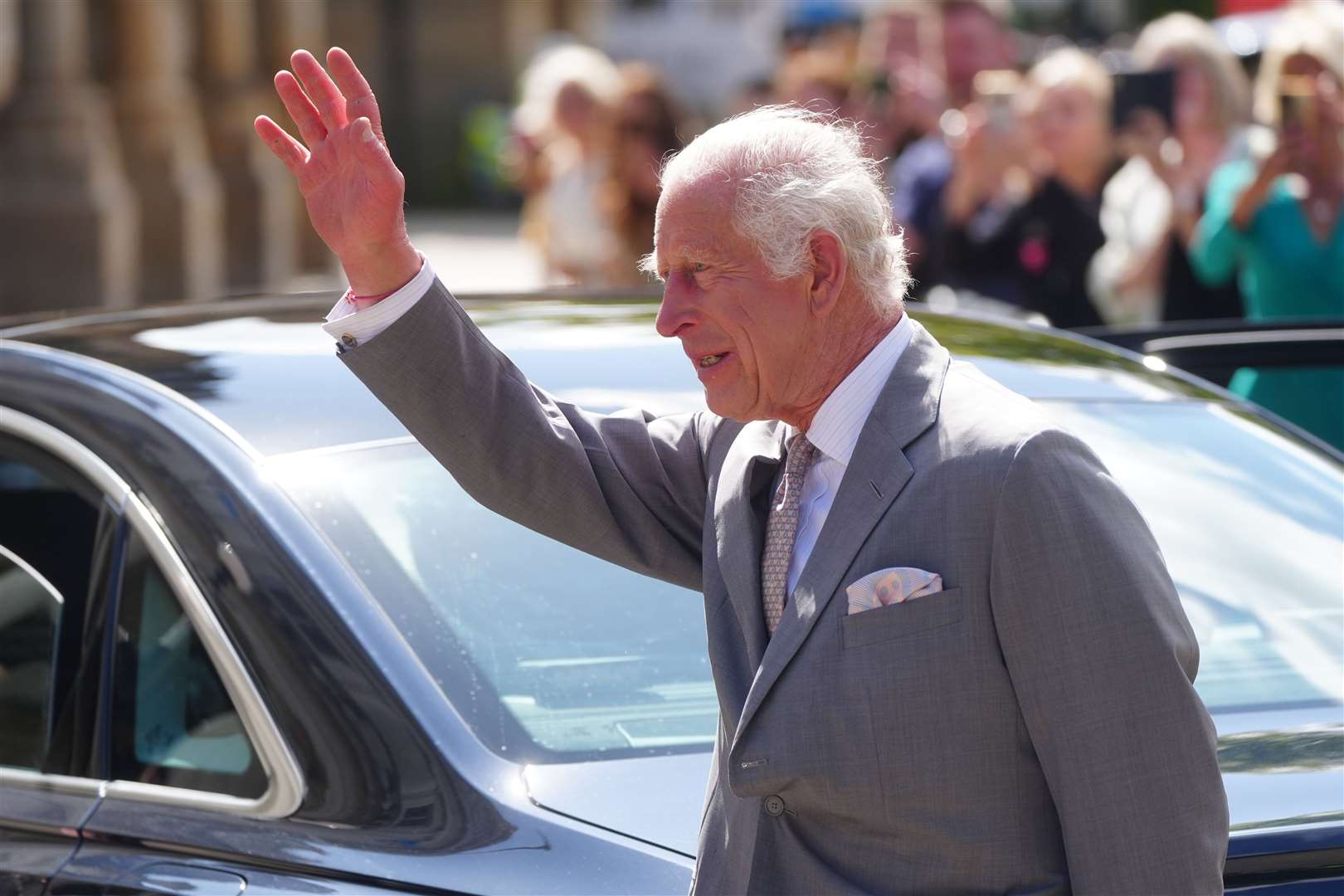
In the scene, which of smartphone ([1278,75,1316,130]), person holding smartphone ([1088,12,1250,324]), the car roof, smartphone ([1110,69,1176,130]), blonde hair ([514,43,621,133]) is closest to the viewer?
the car roof

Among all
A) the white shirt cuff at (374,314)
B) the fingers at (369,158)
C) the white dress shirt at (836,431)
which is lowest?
the white dress shirt at (836,431)

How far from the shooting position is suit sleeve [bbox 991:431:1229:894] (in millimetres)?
1772

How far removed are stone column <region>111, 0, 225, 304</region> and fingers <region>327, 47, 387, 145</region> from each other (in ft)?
46.5

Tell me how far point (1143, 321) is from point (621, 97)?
89.7 inches

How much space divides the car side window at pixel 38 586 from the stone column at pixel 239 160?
1525cm

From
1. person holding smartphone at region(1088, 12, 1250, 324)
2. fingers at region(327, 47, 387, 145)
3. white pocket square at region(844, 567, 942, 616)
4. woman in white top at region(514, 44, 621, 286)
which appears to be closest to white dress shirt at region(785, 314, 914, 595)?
white pocket square at region(844, 567, 942, 616)

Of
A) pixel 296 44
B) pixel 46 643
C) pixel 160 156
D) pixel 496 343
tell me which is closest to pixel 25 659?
pixel 46 643

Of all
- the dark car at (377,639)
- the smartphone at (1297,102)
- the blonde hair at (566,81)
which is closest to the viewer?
the dark car at (377,639)

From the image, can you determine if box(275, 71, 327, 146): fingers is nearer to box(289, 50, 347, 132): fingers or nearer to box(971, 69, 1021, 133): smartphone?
box(289, 50, 347, 132): fingers

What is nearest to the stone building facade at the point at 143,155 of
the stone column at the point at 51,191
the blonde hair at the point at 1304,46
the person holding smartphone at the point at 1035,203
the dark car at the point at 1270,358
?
the stone column at the point at 51,191

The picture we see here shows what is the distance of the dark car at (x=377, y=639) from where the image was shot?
225 cm

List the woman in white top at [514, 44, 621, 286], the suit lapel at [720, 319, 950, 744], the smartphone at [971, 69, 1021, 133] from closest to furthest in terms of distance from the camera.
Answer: the suit lapel at [720, 319, 950, 744]
the smartphone at [971, 69, 1021, 133]
the woman in white top at [514, 44, 621, 286]

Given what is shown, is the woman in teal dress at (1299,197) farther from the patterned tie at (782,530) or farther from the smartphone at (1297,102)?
the patterned tie at (782,530)

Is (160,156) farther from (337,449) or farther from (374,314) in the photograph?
(374,314)
